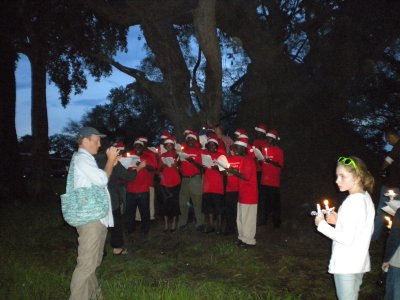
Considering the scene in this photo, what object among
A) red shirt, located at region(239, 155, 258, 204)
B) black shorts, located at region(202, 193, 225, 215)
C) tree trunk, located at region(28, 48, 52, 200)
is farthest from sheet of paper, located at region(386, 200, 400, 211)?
tree trunk, located at region(28, 48, 52, 200)

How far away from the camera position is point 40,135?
16625 mm

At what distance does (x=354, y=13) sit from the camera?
11180 millimetres

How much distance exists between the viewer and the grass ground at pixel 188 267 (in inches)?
225

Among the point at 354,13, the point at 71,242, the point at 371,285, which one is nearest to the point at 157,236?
the point at 71,242

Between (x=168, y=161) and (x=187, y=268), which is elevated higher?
(x=168, y=161)

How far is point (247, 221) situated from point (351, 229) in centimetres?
434

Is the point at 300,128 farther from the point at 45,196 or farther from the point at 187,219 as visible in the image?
the point at 45,196

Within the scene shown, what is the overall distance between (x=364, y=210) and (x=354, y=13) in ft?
29.2

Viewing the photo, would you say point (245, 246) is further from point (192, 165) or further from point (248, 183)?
point (192, 165)

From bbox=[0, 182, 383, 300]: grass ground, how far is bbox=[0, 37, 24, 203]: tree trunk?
5707 mm

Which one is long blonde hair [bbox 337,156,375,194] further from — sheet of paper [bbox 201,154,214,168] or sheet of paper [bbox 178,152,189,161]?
sheet of paper [bbox 178,152,189,161]

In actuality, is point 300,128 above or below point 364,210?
above

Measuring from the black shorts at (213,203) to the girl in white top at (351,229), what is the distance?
505 centimetres

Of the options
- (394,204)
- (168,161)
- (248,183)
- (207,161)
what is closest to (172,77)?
(168,161)
